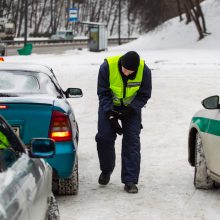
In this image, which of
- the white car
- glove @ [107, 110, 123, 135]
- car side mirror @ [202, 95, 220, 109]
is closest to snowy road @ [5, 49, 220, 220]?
glove @ [107, 110, 123, 135]

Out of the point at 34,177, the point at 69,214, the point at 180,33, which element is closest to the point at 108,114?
the point at 69,214

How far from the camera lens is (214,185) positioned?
757 centimetres

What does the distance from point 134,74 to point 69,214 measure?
1701 millimetres

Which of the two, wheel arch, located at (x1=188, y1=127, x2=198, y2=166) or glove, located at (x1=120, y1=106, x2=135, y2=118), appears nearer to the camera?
glove, located at (x1=120, y1=106, x2=135, y2=118)

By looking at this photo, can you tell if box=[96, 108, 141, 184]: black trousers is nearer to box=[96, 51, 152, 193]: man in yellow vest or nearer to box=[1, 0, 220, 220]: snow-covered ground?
box=[96, 51, 152, 193]: man in yellow vest

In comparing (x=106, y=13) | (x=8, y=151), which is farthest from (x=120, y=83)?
(x=106, y=13)

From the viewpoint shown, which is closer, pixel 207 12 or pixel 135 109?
pixel 135 109

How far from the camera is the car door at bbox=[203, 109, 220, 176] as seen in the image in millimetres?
6766

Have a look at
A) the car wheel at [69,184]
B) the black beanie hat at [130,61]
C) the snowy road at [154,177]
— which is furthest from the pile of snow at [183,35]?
the car wheel at [69,184]

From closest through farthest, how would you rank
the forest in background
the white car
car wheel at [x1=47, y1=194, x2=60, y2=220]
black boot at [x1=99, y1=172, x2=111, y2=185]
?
the white car → car wheel at [x1=47, y1=194, x2=60, y2=220] → black boot at [x1=99, y1=172, x2=111, y2=185] → the forest in background

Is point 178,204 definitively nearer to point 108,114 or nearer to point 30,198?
point 108,114

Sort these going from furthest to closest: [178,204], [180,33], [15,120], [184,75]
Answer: [180,33] → [184,75] → [178,204] → [15,120]

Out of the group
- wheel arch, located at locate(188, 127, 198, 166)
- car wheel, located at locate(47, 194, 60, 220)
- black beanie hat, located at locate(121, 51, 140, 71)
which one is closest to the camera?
car wheel, located at locate(47, 194, 60, 220)

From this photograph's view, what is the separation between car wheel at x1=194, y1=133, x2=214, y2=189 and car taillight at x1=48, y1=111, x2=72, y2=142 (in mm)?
1509
